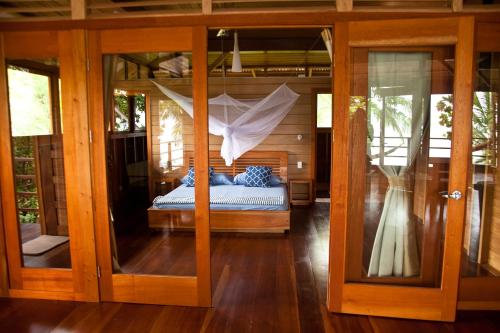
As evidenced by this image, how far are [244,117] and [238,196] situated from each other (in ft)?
3.73

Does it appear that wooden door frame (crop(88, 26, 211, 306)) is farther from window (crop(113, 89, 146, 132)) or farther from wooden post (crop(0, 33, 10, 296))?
wooden post (crop(0, 33, 10, 296))

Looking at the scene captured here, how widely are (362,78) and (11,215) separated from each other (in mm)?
2949

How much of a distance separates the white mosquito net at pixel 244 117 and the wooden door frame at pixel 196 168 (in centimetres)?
230

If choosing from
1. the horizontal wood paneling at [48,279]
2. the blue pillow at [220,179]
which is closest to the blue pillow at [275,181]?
the blue pillow at [220,179]

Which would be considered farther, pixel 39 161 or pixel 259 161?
pixel 259 161

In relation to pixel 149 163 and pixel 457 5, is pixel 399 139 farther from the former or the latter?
pixel 149 163

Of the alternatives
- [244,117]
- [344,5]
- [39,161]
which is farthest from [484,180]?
[39,161]

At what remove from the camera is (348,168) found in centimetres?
249

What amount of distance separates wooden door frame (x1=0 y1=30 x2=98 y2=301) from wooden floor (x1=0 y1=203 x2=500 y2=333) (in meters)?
0.14

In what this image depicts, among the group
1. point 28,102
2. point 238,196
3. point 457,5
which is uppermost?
point 457,5

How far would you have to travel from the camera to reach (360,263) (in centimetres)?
259

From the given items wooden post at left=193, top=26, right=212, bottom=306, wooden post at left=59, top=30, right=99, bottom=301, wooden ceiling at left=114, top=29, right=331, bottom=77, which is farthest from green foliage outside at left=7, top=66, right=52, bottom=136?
wooden post at left=193, top=26, right=212, bottom=306

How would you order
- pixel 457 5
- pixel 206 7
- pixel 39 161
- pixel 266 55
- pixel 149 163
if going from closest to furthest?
pixel 457 5
pixel 206 7
pixel 39 161
pixel 149 163
pixel 266 55

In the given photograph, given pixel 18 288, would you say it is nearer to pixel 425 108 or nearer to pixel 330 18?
pixel 330 18
